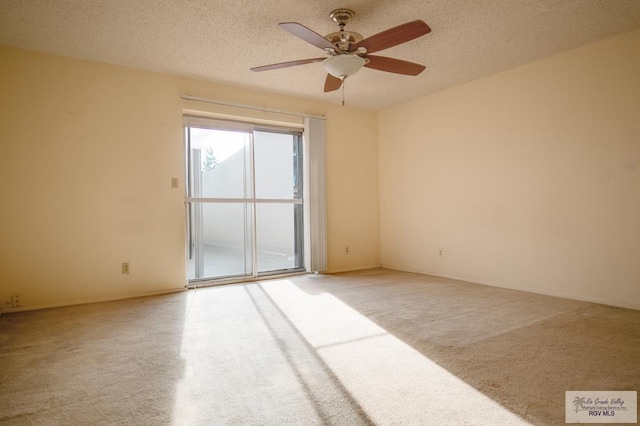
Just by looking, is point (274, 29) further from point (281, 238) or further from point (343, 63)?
point (281, 238)

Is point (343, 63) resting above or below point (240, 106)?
below

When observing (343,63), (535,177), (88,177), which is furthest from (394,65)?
(88,177)

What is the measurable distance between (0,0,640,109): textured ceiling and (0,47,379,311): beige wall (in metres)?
0.29

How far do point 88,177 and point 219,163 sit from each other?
151 cm

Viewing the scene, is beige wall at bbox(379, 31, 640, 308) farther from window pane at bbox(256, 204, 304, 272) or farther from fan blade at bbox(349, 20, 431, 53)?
fan blade at bbox(349, 20, 431, 53)

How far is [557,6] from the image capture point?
270cm

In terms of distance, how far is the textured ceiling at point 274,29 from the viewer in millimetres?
2670

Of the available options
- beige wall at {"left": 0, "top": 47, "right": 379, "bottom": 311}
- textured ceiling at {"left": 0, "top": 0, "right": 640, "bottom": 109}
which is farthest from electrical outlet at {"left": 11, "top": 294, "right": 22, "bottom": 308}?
textured ceiling at {"left": 0, "top": 0, "right": 640, "bottom": 109}

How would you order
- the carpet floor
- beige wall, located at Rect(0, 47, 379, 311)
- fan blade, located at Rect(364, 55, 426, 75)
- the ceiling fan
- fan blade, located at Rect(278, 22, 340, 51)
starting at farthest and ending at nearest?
beige wall, located at Rect(0, 47, 379, 311) → fan blade, located at Rect(364, 55, 426, 75) → the ceiling fan → fan blade, located at Rect(278, 22, 340, 51) → the carpet floor

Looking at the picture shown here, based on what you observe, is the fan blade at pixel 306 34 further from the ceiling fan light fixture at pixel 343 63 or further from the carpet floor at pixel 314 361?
the carpet floor at pixel 314 361

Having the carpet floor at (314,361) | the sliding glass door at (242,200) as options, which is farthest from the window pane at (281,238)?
the carpet floor at (314,361)

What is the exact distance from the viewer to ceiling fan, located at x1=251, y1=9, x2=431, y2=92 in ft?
7.65

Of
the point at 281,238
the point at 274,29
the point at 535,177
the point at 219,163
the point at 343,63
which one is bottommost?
the point at 281,238

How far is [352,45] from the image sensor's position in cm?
259
